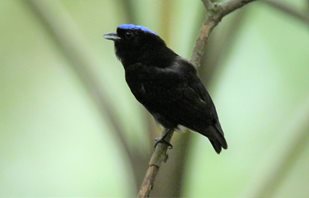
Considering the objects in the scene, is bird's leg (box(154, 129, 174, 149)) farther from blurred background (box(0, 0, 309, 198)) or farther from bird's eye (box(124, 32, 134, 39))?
blurred background (box(0, 0, 309, 198))

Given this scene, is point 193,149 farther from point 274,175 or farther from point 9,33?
point 9,33

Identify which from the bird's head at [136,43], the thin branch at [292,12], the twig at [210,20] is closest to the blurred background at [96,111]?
the bird's head at [136,43]

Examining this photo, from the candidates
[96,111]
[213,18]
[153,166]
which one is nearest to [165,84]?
[213,18]

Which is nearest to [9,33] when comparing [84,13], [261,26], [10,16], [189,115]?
[10,16]

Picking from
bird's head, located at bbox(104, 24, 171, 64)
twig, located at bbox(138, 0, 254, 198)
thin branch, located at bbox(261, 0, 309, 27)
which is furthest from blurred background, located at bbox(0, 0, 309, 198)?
twig, located at bbox(138, 0, 254, 198)

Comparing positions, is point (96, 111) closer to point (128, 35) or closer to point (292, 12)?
point (128, 35)

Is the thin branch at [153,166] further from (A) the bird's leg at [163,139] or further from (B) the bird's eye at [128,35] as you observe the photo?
(B) the bird's eye at [128,35]

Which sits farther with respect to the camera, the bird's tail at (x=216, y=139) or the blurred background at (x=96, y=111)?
the blurred background at (x=96, y=111)
